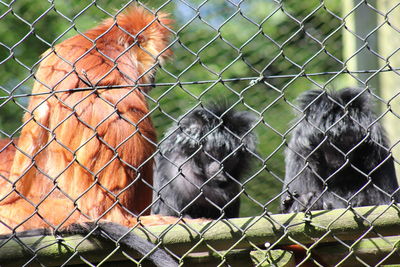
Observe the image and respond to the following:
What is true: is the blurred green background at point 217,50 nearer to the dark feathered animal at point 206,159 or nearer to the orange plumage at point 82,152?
the dark feathered animal at point 206,159

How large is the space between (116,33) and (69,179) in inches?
31.1

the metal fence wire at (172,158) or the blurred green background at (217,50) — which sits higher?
the blurred green background at (217,50)

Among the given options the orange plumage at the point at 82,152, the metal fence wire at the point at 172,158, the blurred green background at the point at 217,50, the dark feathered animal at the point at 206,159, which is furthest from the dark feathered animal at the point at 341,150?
the blurred green background at the point at 217,50

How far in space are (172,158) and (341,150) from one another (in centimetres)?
95

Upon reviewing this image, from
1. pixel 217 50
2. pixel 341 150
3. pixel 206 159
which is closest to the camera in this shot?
pixel 341 150

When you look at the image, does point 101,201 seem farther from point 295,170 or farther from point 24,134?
point 295,170

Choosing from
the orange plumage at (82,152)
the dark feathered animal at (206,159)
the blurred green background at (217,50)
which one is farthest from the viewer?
the blurred green background at (217,50)

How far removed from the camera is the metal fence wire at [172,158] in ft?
7.54

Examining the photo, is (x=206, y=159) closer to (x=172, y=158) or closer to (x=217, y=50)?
(x=172, y=158)

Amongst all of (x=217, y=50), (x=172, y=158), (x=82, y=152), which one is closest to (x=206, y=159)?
(x=172, y=158)

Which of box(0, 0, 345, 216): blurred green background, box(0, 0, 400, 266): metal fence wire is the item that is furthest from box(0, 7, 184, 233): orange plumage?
box(0, 0, 345, 216): blurred green background

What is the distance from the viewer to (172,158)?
3.68m

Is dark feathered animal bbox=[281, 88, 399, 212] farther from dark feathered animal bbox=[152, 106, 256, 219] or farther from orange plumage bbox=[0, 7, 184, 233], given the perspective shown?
orange plumage bbox=[0, 7, 184, 233]

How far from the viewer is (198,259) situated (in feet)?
7.88
